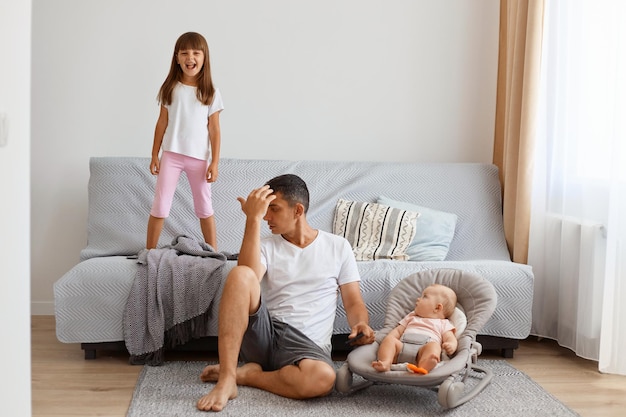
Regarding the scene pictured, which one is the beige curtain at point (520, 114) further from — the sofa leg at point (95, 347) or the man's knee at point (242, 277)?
the sofa leg at point (95, 347)

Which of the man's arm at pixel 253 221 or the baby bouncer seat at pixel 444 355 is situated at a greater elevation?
Result: the man's arm at pixel 253 221

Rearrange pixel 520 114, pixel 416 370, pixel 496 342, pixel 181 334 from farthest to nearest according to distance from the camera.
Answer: pixel 520 114 < pixel 496 342 < pixel 181 334 < pixel 416 370

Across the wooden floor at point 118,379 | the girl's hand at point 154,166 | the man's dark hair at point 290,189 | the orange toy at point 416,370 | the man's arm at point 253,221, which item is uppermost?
the girl's hand at point 154,166

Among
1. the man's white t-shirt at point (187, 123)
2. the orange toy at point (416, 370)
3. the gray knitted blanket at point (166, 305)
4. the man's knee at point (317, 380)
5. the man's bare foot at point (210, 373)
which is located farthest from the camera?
the man's white t-shirt at point (187, 123)

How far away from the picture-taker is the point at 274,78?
423 centimetres

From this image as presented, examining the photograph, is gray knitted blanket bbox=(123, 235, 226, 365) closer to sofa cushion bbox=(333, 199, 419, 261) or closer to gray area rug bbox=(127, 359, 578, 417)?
gray area rug bbox=(127, 359, 578, 417)

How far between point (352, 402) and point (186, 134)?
1.49 meters

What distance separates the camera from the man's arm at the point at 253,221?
2.73 meters

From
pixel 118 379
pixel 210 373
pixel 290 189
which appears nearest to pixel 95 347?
pixel 118 379

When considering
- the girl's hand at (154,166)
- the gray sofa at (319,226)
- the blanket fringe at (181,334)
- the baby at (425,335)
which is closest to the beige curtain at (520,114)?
the gray sofa at (319,226)

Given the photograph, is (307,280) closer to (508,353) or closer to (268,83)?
(508,353)

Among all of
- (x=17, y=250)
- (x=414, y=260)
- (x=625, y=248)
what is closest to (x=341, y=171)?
(x=414, y=260)

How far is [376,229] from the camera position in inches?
147

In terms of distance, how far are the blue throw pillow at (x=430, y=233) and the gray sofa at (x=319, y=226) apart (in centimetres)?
1
